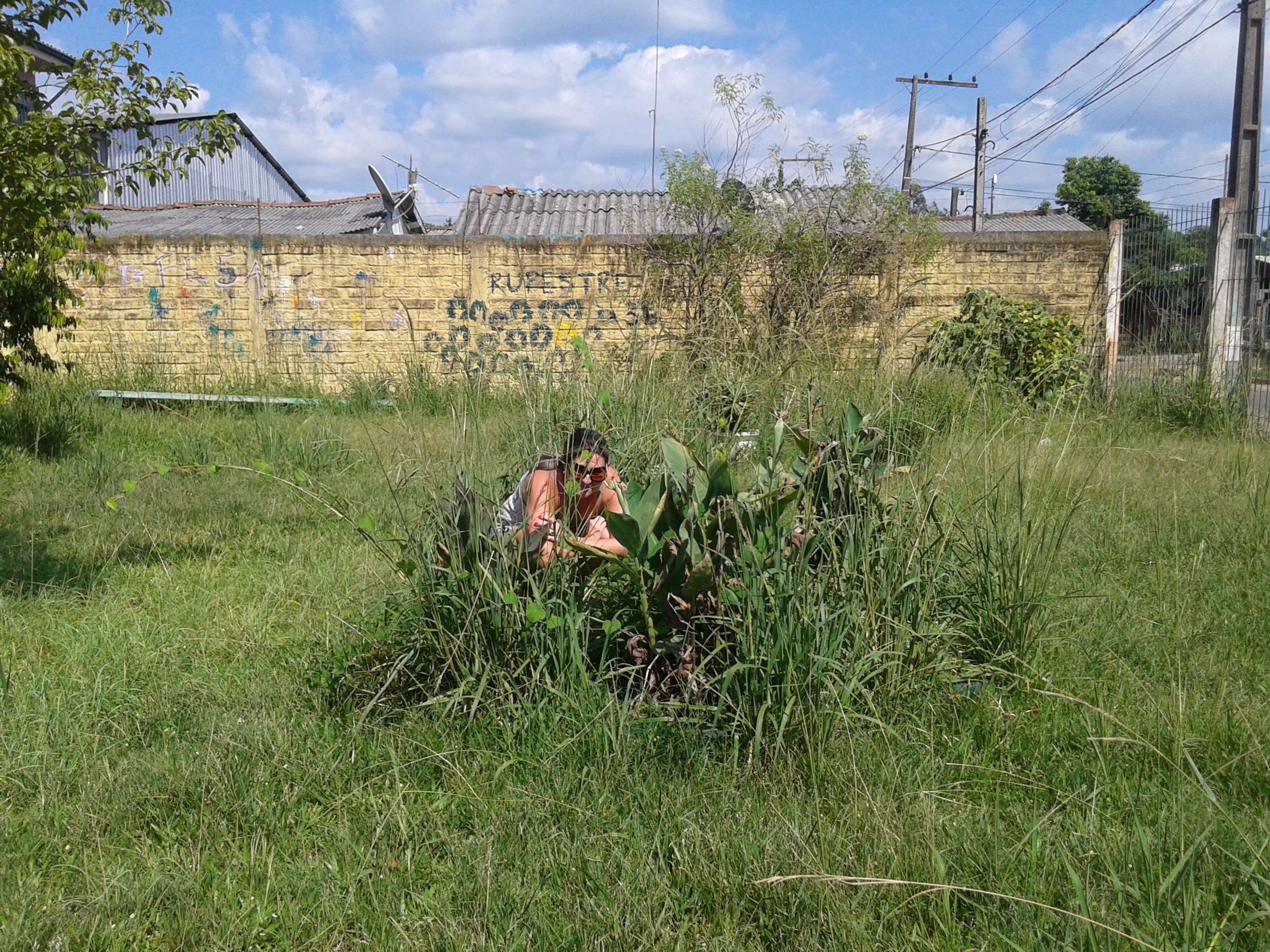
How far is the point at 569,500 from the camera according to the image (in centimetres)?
299

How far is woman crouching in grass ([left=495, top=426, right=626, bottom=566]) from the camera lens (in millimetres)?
2912

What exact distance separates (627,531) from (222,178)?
30454 millimetres

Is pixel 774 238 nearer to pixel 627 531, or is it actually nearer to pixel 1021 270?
pixel 1021 270

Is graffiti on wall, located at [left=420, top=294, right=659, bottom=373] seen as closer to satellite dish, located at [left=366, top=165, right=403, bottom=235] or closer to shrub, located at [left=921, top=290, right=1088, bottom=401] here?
shrub, located at [left=921, top=290, right=1088, bottom=401]

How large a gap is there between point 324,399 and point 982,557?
7344 millimetres

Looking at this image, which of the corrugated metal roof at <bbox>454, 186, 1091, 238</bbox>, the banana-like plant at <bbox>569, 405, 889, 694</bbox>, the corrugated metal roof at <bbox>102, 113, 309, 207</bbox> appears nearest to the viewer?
the banana-like plant at <bbox>569, 405, 889, 694</bbox>

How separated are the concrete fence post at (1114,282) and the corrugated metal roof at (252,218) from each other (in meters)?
14.8

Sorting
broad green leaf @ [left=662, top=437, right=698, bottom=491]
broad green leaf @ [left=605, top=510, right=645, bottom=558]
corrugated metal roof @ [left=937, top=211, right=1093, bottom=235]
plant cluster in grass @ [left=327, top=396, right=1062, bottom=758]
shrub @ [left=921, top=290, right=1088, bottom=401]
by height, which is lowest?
plant cluster in grass @ [left=327, top=396, right=1062, bottom=758]

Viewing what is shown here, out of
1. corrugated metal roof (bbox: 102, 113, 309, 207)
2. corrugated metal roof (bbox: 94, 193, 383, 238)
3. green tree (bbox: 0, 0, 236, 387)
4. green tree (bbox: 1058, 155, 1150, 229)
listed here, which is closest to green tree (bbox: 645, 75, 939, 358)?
green tree (bbox: 0, 0, 236, 387)

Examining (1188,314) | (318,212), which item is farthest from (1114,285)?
(318,212)

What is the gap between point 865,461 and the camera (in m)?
3.06

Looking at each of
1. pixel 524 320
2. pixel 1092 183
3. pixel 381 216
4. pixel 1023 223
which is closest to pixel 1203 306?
pixel 524 320

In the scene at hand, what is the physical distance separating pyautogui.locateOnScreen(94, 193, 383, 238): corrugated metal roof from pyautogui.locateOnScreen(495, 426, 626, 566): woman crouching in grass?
709 inches

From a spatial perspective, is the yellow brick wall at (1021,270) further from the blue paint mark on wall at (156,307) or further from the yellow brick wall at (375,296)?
the blue paint mark on wall at (156,307)
